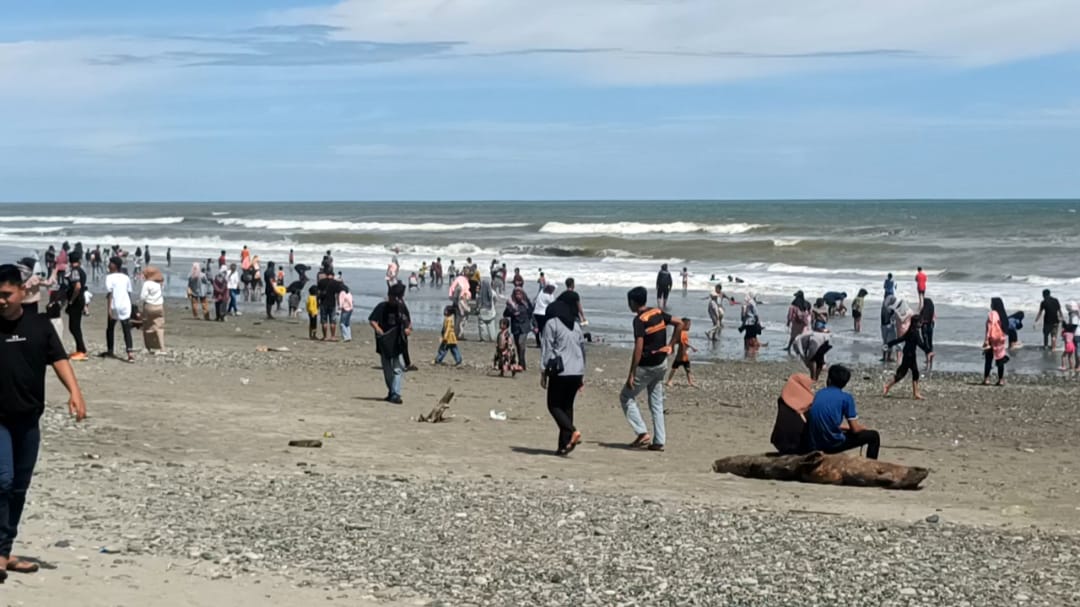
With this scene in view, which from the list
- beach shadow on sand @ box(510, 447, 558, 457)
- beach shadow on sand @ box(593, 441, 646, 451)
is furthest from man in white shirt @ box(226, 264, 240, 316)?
beach shadow on sand @ box(510, 447, 558, 457)

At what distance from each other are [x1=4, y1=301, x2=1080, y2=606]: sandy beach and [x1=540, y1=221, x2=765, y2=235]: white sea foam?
75695 mm

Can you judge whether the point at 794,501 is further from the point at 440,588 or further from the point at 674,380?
the point at 674,380

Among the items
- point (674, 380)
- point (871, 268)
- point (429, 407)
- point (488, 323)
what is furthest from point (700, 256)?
point (429, 407)

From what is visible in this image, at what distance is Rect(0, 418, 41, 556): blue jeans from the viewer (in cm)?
643

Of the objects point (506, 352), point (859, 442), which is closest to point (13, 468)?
Answer: point (859, 442)

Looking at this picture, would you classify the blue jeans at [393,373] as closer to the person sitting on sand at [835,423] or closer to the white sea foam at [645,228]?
the person sitting on sand at [835,423]

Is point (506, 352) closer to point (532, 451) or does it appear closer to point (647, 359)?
point (532, 451)

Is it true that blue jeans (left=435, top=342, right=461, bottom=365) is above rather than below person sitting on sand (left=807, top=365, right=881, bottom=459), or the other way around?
below

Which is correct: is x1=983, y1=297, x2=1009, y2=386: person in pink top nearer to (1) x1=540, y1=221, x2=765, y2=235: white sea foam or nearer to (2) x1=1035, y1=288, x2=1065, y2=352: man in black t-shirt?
(2) x1=1035, y1=288, x2=1065, y2=352: man in black t-shirt

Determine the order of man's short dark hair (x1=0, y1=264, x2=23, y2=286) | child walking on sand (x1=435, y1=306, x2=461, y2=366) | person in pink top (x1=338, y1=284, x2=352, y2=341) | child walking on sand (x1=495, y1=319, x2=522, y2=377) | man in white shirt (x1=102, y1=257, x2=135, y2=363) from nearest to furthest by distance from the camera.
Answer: man's short dark hair (x1=0, y1=264, x2=23, y2=286) → man in white shirt (x1=102, y1=257, x2=135, y2=363) → child walking on sand (x1=495, y1=319, x2=522, y2=377) → child walking on sand (x1=435, y1=306, x2=461, y2=366) → person in pink top (x1=338, y1=284, x2=352, y2=341)

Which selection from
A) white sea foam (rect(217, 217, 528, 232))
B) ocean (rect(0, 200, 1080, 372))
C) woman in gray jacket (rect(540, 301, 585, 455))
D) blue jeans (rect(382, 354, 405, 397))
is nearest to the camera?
woman in gray jacket (rect(540, 301, 585, 455))

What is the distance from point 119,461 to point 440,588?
4.43 metres

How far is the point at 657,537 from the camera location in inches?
335

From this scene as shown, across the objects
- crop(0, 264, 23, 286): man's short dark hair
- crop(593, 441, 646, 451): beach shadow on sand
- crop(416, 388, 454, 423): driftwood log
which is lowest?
crop(593, 441, 646, 451): beach shadow on sand
